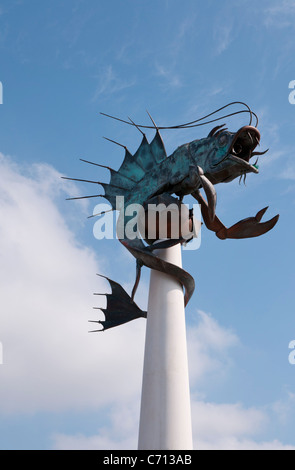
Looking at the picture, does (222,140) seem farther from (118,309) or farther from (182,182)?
(118,309)

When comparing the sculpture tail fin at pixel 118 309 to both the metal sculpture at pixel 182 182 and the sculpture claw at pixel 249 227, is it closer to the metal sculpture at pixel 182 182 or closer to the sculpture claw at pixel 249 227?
the metal sculpture at pixel 182 182

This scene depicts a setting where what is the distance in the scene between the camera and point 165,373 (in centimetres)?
946

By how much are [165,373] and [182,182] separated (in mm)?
3826

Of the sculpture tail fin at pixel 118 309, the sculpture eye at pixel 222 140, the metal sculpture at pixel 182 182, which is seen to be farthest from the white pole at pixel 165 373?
the sculpture eye at pixel 222 140

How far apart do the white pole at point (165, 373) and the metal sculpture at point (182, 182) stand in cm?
51

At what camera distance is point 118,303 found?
1193 cm

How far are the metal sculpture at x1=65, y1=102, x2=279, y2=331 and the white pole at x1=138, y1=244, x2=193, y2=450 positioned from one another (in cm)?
51

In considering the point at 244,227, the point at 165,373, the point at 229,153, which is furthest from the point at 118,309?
the point at 229,153

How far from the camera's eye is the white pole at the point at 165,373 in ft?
29.1
